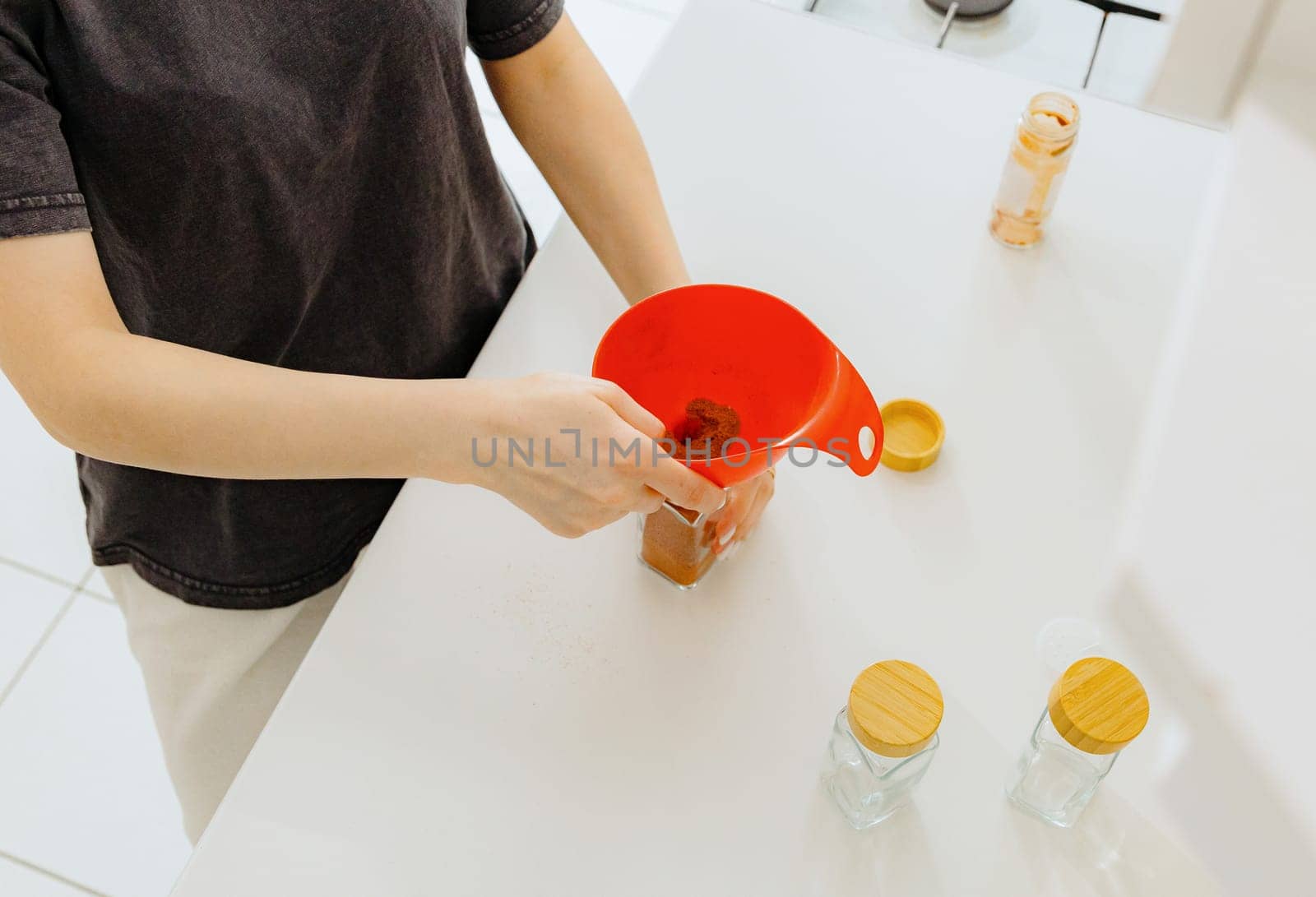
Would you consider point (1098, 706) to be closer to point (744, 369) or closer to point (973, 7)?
point (744, 369)

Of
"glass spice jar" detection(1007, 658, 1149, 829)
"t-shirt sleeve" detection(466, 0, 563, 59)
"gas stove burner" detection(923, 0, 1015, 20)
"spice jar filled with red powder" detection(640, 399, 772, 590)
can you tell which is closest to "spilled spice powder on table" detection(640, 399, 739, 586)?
"spice jar filled with red powder" detection(640, 399, 772, 590)

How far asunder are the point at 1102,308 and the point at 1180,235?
0.14 m

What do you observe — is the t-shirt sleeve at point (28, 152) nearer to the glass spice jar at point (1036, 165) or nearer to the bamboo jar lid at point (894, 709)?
the bamboo jar lid at point (894, 709)

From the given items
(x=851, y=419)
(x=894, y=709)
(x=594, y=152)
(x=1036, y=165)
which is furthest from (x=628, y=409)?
(x=1036, y=165)

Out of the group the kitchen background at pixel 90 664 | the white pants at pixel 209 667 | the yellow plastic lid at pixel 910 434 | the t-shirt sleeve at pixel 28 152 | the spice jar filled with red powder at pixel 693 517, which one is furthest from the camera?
the kitchen background at pixel 90 664

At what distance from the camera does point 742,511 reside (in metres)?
0.79

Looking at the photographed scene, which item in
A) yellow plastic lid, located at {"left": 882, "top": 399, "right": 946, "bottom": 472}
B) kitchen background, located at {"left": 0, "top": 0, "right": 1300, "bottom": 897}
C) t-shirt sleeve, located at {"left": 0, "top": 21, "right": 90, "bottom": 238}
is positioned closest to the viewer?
t-shirt sleeve, located at {"left": 0, "top": 21, "right": 90, "bottom": 238}

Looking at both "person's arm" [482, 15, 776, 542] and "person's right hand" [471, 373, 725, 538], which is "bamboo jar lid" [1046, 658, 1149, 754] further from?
"person's arm" [482, 15, 776, 542]

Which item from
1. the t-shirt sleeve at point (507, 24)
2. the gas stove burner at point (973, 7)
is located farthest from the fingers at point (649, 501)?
the gas stove burner at point (973, 7)

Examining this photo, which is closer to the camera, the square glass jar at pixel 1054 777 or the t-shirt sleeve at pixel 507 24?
the square glass jar at pixel 1054 777

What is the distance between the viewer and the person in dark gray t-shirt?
2.10 feet

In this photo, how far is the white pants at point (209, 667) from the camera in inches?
38.3

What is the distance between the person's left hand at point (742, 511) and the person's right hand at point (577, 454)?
0.19ft

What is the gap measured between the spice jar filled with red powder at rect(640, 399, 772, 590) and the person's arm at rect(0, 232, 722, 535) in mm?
46
